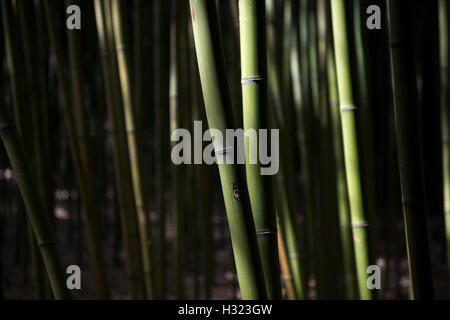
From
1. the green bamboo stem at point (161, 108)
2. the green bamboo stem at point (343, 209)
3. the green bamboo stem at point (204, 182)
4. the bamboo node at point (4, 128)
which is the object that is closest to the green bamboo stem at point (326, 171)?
the green bamboo stem at point (343, 209)

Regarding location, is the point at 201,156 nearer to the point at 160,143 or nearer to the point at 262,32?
the point at 160,143

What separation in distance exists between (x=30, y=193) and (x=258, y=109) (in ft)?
1.15

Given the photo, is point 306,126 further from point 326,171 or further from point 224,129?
point 224,129

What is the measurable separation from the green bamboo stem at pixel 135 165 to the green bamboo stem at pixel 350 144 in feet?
1.89

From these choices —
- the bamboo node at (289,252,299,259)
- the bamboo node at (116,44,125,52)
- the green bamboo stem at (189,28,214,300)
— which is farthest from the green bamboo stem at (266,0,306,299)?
the bamboo node at (116,44,125,52)

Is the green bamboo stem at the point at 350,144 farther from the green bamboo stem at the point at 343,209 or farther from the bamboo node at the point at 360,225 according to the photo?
the green bamboo stem at the point at 343,209

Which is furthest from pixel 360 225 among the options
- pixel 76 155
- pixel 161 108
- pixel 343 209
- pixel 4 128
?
pixel 161 108

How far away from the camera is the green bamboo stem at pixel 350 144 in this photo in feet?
2.30

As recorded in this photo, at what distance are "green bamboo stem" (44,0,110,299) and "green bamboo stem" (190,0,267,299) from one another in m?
0.59

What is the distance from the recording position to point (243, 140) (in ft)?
2.00

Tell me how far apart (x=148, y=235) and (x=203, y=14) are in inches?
31.0

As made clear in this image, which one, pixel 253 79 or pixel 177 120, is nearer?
pixel 253 79

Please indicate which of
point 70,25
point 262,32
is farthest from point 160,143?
point 262,32

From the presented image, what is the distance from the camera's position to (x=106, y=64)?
1138 millimetres
